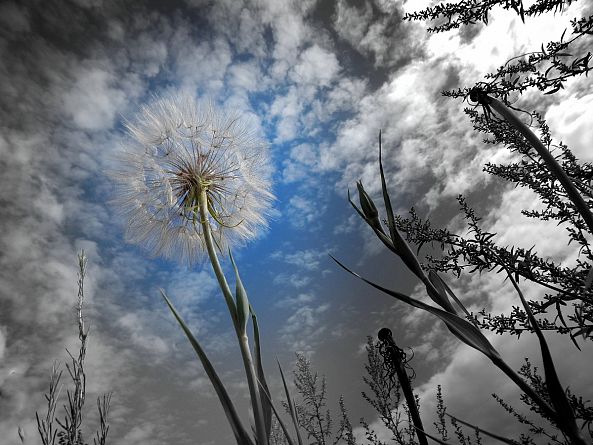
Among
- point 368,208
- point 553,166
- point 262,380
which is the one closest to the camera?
point 553,166

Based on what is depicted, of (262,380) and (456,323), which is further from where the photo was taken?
(262,380)

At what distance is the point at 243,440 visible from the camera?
→ 1.07 metres

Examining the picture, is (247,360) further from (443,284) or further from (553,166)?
(553,166)

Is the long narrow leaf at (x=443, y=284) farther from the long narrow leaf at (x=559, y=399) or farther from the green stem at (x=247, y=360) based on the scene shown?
the green stem at (x=247, y=360)

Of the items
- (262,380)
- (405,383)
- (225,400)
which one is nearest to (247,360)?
(262,380)

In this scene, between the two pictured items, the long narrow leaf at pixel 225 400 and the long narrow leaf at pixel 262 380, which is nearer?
the long narrow leaf at pixel 225 400

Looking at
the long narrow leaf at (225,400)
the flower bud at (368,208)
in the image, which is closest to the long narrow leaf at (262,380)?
the long narrow leaf at (225,400)

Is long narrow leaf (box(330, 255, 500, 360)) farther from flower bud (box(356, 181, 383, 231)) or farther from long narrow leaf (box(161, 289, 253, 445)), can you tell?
long narrow leaf (box(161, 289, 253, 445))

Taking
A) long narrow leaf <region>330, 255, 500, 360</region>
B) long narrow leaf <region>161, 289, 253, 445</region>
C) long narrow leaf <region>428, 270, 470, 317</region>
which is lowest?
long narrow leaf <region>330, 255, 500, 360</region>

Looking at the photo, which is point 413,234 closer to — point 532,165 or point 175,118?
point 532,165

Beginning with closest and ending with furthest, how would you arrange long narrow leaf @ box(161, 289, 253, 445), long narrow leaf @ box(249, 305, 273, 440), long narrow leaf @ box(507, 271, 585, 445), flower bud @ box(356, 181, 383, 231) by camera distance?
1. long narrow leaf @ box(507, 271, 585, 445)
2. flower bud @ box(356, 181, 383, 231)
3. long narrow leaf @ box(161, 289, 253, 445)
4. long narrow leaf @ box(249, 305, 273, 440)

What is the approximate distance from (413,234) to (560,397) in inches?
194

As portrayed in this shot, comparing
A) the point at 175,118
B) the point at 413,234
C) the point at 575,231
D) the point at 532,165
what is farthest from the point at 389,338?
the point at 532,165

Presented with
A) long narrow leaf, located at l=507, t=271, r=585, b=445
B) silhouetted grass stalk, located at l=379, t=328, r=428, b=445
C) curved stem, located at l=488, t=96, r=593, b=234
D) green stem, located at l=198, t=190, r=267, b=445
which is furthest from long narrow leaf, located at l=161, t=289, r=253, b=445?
curved stem, located at l=488, t=96, r=593, b=234
